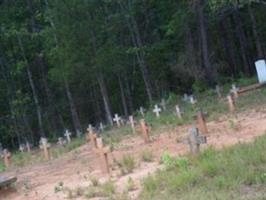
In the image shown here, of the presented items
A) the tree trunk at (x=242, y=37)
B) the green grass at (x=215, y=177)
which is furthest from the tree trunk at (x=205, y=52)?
the green grass at (x=215, y=177)

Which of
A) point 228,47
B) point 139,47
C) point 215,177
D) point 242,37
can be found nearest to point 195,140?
point 215,177

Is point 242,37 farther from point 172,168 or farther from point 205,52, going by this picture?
point 172,168

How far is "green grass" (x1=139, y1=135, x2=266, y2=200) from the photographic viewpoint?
26.0 feet

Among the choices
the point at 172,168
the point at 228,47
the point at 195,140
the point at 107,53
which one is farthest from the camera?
the point at 228,47

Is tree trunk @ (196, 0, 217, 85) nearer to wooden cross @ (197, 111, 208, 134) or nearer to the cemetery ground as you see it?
the cemetery ground

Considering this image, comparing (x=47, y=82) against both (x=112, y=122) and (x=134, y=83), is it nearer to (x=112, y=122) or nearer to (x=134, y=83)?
(x=134, y=83)

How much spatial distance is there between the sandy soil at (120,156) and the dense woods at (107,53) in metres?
10.9

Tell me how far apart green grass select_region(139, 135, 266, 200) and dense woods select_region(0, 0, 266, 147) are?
622 inches

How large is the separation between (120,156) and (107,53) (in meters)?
14.8

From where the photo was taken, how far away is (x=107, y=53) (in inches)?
1105

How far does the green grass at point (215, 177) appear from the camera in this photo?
26.0ft

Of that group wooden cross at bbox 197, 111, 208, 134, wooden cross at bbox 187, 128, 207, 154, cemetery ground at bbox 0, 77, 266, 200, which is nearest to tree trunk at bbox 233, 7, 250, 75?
cemetery ground at bbox 0, 77, 266, 200

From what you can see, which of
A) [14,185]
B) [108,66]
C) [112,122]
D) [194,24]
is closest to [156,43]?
[194,24]

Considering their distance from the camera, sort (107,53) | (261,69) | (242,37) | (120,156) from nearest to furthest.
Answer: (120,156), (261,69), (107,53), (242,37)
